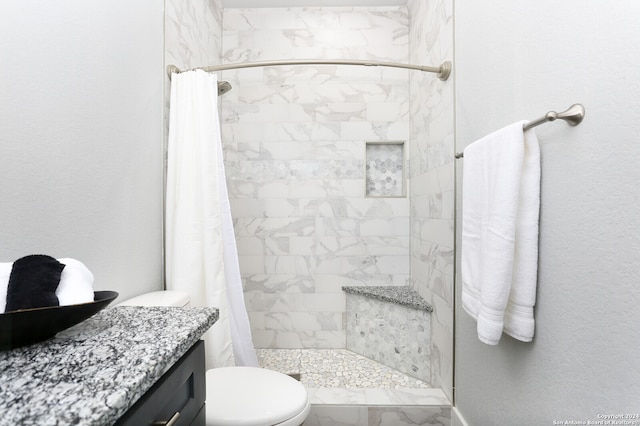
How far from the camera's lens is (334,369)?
2041mm

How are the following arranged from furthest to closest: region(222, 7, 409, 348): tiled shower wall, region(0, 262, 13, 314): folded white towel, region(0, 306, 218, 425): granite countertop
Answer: region(222, 7, 409, 348): tiled shower wall, region(0, 262, 13, 314): folded white towel, region(0, 306, 218, 425): granite countertop

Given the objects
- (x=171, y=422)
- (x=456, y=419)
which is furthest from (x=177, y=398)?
(x=456, y=419)

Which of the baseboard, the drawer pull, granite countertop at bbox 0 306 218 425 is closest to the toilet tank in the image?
granite countertop at bbox 0 306 218 425

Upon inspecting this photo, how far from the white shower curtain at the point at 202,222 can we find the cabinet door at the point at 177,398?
0.76m

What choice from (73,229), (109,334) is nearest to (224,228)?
(73,229)

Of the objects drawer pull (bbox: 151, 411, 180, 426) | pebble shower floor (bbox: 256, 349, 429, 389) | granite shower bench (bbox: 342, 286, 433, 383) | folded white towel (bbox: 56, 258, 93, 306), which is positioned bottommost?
pebble shower floor (bbox: 256, 349, 429, 389)

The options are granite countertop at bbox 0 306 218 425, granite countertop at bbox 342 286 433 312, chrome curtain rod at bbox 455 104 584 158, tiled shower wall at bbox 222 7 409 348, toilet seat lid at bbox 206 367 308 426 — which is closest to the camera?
granite countertop at bbox 0 306 218 425

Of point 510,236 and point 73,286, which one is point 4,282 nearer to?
point 73,286

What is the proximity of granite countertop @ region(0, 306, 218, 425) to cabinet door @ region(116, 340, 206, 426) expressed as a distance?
0.04 m

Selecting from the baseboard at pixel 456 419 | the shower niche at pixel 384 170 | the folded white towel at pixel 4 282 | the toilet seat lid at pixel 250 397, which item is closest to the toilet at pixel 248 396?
the toilet seat lid at pixel 250 397

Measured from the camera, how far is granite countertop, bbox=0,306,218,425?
1.34 feet

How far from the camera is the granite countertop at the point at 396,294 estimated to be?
199 cm

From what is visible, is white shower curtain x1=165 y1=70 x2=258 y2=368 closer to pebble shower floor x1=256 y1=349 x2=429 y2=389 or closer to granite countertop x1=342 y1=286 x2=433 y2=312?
pebble shower floor x1=256 y1=349 x2=429 y2=389

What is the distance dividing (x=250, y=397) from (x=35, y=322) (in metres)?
0.83
